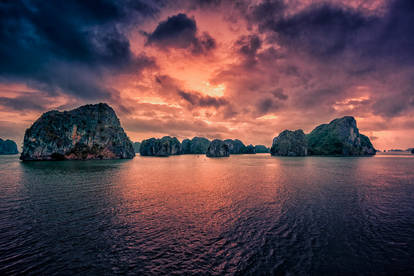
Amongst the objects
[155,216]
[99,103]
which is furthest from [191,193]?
[99,103]

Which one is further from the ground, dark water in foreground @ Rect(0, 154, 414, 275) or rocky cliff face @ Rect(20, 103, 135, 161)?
rocky cliff face @ Rect(20, 103, 135, 161)

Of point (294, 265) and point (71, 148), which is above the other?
point (71, 148)

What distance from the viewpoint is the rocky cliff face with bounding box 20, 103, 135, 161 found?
399 feet

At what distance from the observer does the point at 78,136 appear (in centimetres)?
13688

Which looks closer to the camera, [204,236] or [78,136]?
[204,236]

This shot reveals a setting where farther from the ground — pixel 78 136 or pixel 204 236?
pixel 78 136

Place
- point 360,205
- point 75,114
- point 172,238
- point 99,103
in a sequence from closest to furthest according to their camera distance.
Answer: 1. point 172,238
2. point 360,205
3. point 75,114
4. point 99,103

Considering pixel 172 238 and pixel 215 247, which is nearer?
pixel 215 247

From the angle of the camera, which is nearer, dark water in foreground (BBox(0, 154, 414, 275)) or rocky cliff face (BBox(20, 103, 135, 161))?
dark water in foreground (BBox(0, 154, 414, 275))

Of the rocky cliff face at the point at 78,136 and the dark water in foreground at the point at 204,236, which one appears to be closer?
the dark water in foreground at the point at 204,236

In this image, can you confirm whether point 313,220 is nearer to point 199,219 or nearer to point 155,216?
point 199,219

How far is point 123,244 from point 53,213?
1294 cm

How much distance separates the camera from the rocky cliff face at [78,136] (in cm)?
12156

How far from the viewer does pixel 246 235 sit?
1464cm
